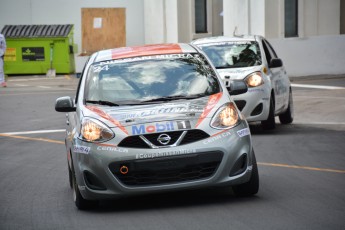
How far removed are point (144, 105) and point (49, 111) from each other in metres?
12.4

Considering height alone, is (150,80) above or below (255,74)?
above

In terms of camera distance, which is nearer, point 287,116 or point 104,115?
point 104,115

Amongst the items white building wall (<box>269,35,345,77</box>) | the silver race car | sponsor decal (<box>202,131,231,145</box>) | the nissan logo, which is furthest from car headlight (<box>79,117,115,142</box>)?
white building wall (<box>269,35,345,77</box>)

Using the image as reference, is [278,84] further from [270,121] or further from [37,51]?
[37,51]

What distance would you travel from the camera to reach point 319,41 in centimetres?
2894

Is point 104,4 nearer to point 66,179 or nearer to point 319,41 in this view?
point 319,41

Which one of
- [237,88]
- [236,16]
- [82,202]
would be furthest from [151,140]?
[236,16]

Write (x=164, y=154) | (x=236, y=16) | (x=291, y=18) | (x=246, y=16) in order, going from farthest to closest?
(x=236, y=16) → (x=291, y=18) → (x=246, y=16) → (x=164, y=154)

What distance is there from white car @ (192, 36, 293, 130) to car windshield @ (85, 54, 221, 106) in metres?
5.05

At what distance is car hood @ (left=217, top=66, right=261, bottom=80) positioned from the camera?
1527 centimetres

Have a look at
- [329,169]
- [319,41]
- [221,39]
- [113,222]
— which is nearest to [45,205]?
[113,222]

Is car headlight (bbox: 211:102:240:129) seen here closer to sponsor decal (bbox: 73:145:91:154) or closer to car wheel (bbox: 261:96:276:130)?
sponsor decal (bbox: 73:145:91:154)

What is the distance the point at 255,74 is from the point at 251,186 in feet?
21.8

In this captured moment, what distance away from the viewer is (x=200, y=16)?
120 feet
